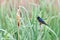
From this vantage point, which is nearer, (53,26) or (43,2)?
(53,26)

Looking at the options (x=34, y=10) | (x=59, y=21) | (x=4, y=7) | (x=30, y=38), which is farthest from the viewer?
(x=4, y=7)

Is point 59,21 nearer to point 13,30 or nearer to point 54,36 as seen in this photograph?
point 54,36

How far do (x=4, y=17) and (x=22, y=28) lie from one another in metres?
0.40

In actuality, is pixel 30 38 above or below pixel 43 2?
below

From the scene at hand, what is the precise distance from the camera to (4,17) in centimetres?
243

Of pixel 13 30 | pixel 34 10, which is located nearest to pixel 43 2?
pixel 34 10

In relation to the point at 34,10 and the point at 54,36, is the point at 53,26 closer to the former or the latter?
the point at 54,36

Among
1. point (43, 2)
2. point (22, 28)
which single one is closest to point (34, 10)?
point (43, 2)

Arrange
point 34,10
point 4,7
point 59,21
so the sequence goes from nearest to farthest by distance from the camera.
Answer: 1. point 59,21
2. point 34,10
3. point 4,7

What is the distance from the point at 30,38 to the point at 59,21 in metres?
0.34

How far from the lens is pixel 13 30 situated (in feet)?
6.97

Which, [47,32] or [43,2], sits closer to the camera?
[47,32]

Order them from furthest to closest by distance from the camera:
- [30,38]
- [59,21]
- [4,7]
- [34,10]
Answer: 1. [4,7]
2. [34,10]
3. [59,21]
4. [30,38]

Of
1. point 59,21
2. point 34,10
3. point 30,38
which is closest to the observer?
point 30,38
